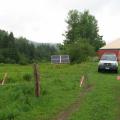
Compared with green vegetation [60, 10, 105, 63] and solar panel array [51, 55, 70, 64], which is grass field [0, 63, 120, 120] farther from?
green vegetation [60, 10, 105, 63]

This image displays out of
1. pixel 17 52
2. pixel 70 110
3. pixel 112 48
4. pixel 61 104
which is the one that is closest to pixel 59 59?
pixel 112 48

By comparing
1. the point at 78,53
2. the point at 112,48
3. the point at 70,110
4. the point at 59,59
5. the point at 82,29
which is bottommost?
the point at 70,110

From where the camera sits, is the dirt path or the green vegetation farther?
the green vegetation

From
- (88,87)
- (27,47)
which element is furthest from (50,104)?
(27,47)

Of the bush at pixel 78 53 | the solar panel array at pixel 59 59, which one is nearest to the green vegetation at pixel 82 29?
the bush at pixel 78 53

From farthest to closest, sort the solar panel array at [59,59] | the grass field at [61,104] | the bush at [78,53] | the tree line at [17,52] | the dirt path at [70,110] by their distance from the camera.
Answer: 1. the tree line at [17,52]
2. the bush at [78,53]
3. the solar panel array at [59,59]
4. the grass field at [61,104]
5. the dirt path at [70,110]

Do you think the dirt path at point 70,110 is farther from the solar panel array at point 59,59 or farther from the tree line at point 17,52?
the tree line at point 17,52

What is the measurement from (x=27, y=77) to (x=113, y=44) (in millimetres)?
54562

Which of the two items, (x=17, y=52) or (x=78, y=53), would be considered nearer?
(x=78, y=53)

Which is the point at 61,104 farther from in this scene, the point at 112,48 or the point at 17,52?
the point at 17,52

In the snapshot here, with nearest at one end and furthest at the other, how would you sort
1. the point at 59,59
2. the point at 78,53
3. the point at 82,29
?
the point at 59,59 < the point at 78,53 < the point at 82,29

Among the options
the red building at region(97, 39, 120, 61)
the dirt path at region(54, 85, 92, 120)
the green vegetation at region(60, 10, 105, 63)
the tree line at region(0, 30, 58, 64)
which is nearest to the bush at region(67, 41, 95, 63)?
the red building at region(97, 39, 120, 61)

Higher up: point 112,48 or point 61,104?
point 112,48

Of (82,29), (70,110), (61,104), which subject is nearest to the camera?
(70,110)
